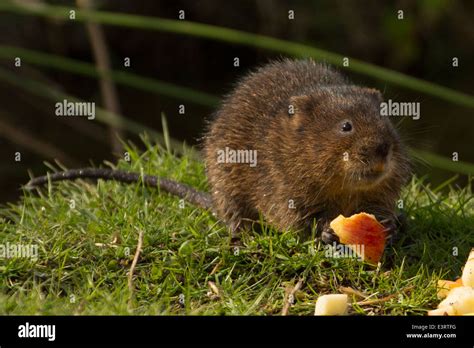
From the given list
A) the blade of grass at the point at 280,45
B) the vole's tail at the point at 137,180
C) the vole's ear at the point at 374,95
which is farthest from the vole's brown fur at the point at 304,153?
the blade of grass at the point at 280,45

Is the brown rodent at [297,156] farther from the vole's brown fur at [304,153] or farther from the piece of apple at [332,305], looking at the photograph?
the piece of apple at [332,305]

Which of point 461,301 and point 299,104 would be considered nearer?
point 461,301

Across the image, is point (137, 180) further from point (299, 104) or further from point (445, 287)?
point (445, 287)

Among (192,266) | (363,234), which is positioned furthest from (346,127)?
(192,266)

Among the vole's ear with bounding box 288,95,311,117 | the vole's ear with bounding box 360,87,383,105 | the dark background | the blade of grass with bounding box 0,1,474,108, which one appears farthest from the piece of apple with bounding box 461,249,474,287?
the dark background

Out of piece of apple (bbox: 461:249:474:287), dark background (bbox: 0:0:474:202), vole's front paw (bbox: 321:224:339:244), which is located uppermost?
dark background (bbox: 0:0:474:202)

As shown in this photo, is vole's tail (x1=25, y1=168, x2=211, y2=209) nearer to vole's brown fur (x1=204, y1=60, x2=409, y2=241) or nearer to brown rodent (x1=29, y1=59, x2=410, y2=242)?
brown rodent (x1=29, y1=59, x2=410, y2=242)
